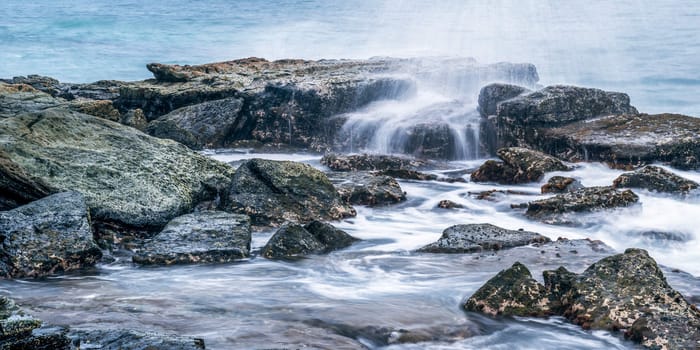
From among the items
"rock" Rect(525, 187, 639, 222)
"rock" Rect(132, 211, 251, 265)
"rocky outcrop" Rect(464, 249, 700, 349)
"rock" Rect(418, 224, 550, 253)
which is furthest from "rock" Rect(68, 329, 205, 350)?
"rock" Rect(525, 187, 639, 222)

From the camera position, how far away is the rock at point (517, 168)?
1347 centimetres

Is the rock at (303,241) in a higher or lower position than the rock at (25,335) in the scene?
lower

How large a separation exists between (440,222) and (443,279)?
3.48m

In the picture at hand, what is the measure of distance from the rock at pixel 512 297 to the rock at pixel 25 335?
3.56m

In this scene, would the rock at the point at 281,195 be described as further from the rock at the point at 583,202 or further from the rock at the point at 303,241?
the rock at the point at 583,202

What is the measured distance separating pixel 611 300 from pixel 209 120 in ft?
45.1

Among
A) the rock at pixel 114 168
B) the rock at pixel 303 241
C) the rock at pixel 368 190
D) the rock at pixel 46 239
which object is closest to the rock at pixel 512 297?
the rock at pixel 303 241

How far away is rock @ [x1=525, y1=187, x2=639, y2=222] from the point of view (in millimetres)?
10734

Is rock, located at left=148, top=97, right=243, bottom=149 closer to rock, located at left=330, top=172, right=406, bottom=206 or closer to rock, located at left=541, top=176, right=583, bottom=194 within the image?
rock, located at left=330, top=172, right=406, bottom=206

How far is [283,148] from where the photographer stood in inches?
722

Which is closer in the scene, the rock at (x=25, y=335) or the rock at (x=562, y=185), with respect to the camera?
the rock at (x=25, y=335)

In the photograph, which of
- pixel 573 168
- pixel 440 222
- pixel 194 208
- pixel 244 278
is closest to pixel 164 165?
pixel 194 208

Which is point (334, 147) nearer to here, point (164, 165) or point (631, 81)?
point (164, 165)

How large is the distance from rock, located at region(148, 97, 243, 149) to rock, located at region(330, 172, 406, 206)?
241 inches
